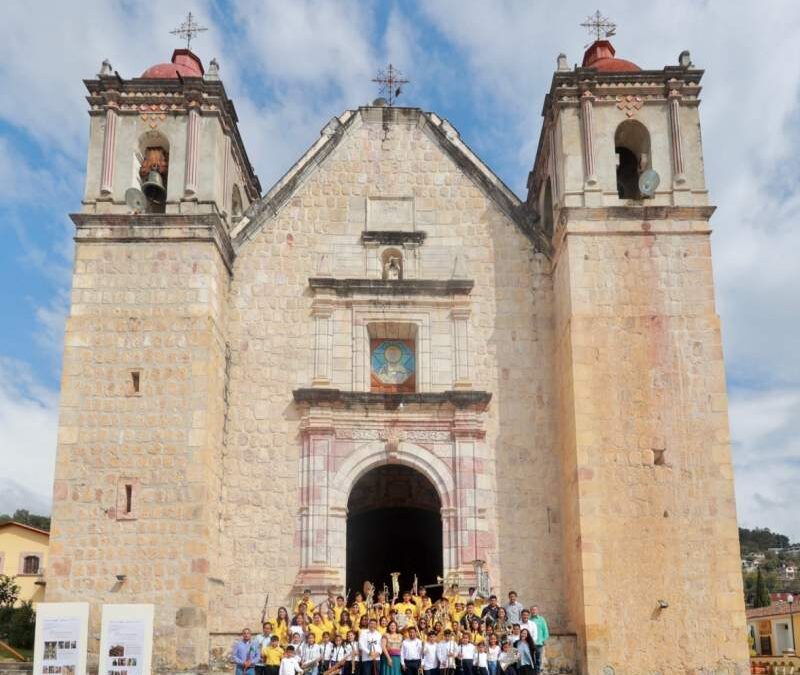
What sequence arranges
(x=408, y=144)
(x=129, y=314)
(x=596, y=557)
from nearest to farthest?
(x=596, y=557) → (x=129, y=314) → (x=408, y=144)

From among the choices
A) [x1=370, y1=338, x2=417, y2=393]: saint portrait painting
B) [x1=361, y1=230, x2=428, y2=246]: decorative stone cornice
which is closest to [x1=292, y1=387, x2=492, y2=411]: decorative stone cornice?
[x1=370, y1=338, x2=417, y2=393]: saint portrait painting

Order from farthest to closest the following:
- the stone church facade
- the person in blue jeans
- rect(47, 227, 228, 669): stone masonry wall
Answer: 1. the stone church facade
2. rect(47, 227, 228, 669): stone masonry wall
3. the person in blue jeans

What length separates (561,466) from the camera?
62.7 feet

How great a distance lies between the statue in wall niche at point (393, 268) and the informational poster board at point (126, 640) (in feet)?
27.7

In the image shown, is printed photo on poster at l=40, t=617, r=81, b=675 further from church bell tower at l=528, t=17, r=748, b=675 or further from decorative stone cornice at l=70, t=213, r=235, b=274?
church bell tower at l=528, t=17, r=748, b=675

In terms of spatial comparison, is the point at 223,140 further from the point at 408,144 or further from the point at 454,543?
the point at 454,543

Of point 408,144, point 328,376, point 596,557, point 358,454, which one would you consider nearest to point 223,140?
point 408,144

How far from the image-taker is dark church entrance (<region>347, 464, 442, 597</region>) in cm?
2248

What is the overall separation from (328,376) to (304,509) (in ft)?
Result: 8.82

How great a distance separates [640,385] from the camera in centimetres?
1808

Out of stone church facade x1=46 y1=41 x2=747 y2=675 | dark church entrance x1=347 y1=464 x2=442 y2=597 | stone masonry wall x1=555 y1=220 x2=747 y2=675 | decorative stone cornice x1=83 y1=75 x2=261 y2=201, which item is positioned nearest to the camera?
stone masonry wall x1=555 y1=220 x2=747 y2=675

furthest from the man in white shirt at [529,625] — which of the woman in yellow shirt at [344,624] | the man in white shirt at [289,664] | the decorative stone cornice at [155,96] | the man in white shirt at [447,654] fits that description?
the decorative stone cornice at [155,96]

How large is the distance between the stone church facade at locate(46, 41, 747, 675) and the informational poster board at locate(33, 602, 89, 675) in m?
1.63

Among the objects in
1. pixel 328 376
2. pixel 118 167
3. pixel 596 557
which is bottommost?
pixel 596 557
